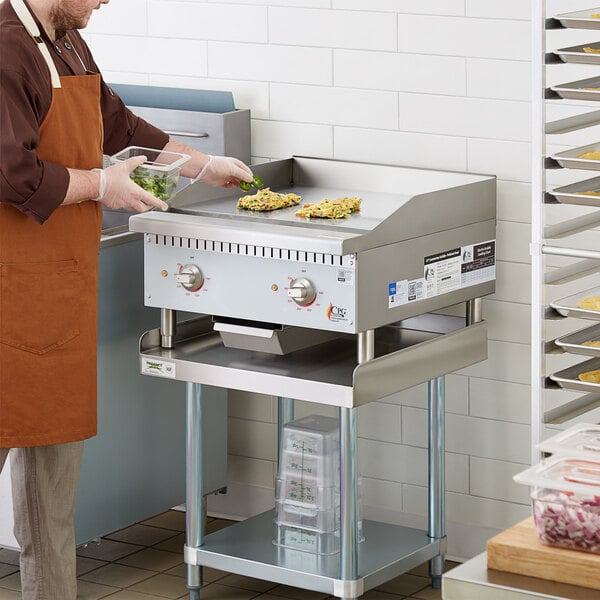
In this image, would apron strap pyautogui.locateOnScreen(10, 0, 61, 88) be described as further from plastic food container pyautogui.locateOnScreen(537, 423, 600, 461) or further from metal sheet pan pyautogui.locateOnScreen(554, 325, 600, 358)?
plastic food container pyautogui.locateOnScreen(537, 423, 600, 461)

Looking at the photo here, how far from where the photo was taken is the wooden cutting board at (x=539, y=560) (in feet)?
6.89

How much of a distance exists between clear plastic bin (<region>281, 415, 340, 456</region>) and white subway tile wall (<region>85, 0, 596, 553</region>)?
416 millimetres

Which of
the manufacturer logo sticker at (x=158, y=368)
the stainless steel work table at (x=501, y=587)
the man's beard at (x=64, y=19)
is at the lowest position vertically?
the manufacturer logo sticker at (x=158, y=368)

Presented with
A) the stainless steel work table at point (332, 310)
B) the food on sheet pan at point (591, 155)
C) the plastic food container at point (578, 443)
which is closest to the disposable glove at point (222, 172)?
the stainless steel work table at point (332, 310)

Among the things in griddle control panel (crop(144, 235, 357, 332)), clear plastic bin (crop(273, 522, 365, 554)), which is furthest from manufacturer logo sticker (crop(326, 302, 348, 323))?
clear plastic bin (crop(273, 522, 365, 554))

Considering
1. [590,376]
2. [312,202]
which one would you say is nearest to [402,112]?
[312,202]

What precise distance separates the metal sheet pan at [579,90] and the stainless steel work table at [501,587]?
111 cm

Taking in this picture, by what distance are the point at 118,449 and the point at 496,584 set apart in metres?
2.22

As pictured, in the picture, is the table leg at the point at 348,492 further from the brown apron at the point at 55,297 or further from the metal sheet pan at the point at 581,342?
the metal sheet pan at the point at 581,342

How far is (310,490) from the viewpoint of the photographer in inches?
157

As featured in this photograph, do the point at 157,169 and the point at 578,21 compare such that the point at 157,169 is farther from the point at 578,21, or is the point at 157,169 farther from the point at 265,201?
the point at 578,21

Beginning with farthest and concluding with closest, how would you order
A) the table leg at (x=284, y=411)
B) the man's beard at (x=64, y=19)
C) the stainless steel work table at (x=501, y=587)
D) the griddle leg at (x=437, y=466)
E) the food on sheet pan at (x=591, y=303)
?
the table leg at (x=284, y=411) → the griddle leg at (x=437, y=466) → the man's beard at (x=64, y=19) → the food on sheet pan at (x=591, y=303) → the stainless steel work table at (x=501, y=587)

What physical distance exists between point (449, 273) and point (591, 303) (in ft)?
2.94

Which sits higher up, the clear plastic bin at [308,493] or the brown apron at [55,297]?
the brown apron at [55,297]
